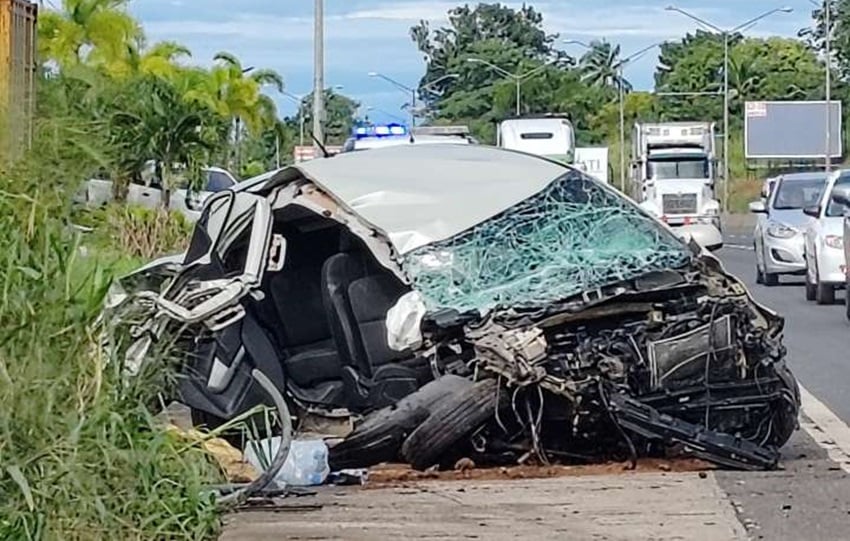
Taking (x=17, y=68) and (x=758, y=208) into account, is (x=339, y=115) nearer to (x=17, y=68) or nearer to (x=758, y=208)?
(x=758, y=208)

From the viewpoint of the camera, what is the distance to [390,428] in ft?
31.0

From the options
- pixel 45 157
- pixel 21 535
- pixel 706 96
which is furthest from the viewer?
pixel 706 96

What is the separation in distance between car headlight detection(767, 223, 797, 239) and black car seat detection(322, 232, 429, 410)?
15.6 meters

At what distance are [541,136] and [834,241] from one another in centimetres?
2225

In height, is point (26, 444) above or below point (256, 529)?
above

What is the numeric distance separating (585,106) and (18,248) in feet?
290

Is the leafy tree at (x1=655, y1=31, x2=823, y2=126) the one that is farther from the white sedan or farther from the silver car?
the white sedan

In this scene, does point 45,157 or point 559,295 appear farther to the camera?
point 559,295

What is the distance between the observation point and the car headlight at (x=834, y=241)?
2186 centimetres

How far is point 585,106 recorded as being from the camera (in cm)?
9444

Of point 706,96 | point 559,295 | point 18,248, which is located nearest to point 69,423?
point 18,248

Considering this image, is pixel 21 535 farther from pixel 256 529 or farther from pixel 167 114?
pixel 167 114

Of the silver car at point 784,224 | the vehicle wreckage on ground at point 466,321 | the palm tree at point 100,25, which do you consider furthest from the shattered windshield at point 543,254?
the palm tree at point 100,25

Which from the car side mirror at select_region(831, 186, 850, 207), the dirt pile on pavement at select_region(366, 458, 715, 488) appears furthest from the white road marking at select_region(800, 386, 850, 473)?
the car side mirror at select_region(831, 186, 850, 207)
